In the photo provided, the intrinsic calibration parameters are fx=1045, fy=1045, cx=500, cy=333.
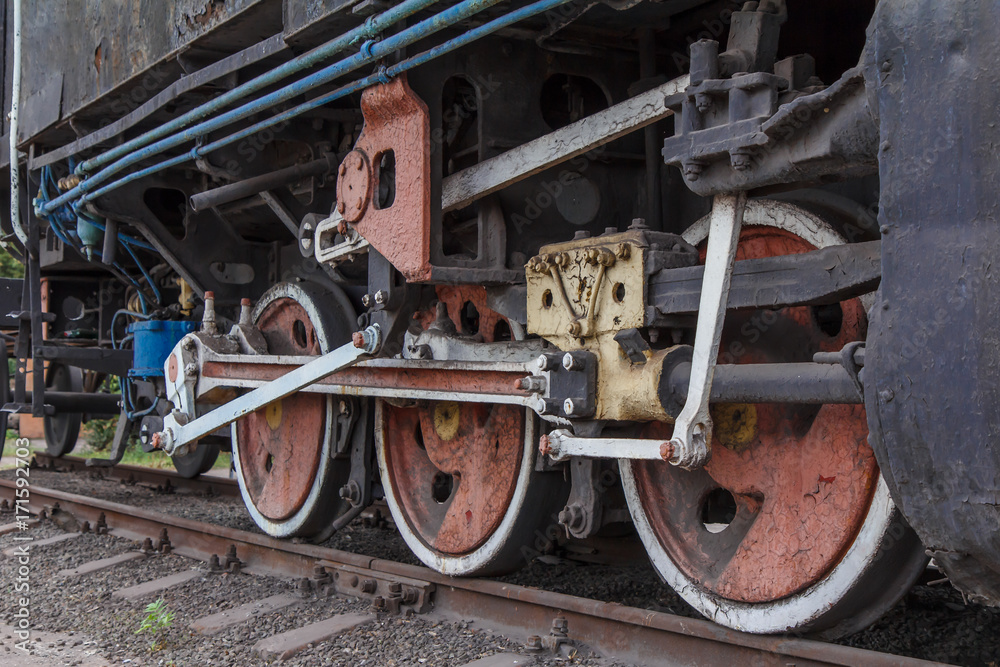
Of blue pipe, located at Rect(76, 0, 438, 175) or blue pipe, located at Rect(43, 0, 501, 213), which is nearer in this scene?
blue pipe, located at Rect(43, 0, 501, 213)

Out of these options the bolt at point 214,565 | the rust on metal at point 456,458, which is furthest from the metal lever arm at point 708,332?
the bolt at point 214,565

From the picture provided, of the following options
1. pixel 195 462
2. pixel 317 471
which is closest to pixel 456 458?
pixel 317 471

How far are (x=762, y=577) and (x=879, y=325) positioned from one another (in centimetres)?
121

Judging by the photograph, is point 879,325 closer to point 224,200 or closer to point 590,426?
point 590,426

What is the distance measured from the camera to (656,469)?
11.6ft

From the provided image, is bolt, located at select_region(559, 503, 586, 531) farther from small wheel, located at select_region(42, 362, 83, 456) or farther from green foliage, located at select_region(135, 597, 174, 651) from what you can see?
small wheel, located at select_region(42, 362, 83, 456)

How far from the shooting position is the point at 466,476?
421 cm

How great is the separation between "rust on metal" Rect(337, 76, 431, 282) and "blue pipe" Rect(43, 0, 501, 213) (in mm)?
157

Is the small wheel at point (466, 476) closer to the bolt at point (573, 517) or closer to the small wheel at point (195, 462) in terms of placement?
the bolt at point (573, 517)

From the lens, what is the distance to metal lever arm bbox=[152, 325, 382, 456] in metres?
3.90

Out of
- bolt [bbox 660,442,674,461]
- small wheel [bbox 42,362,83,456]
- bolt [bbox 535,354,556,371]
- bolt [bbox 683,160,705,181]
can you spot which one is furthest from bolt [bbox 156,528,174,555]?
small wheel [bbox 42,362,83,456]

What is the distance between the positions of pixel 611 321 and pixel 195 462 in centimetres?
540

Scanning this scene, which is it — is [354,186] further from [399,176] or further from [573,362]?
[573,362]

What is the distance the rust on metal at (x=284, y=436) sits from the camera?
16.6 ft
